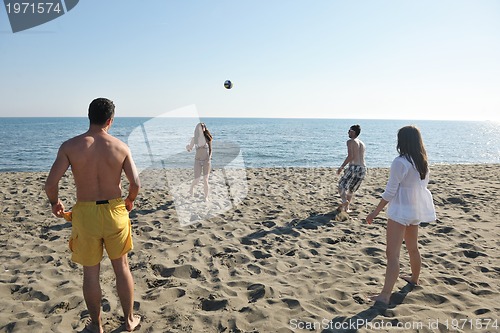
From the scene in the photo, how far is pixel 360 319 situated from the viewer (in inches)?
119

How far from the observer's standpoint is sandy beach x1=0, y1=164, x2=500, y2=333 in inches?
119

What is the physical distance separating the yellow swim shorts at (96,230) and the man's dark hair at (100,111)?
669 mm

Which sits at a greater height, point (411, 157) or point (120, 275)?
point (411, 157)

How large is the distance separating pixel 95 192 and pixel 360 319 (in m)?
Result: 2.66

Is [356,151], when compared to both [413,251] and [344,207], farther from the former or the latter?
[413,251]

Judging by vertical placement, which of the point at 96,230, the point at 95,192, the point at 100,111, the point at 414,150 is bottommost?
the point at 96,230

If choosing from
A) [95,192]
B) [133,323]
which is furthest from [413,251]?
[95,192]

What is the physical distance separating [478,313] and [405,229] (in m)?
1.02

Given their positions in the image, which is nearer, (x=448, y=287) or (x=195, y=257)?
(x=448, y=287)

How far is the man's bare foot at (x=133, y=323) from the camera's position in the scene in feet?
9.36

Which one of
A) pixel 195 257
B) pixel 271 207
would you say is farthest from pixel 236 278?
pixel 271 207

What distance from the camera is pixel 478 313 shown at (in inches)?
124

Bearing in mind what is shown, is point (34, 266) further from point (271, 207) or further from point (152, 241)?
point (271, 207)

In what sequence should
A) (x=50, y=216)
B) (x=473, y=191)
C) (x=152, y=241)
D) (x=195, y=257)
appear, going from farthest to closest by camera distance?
(x=473, y=191) < (x=50, y=216) < (x=152, y=241) < (x=195, y=257)
